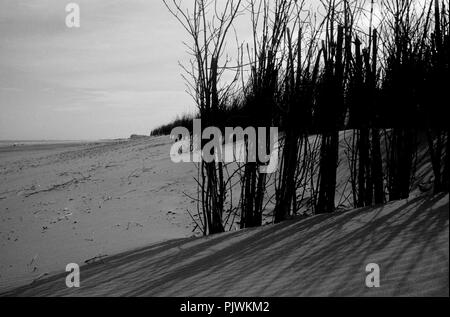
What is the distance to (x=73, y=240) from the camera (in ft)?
10.2

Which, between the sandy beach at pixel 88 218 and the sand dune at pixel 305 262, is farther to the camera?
the sandy beach at pixel 88 218

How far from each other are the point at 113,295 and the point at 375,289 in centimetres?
91

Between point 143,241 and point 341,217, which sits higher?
point 341,217

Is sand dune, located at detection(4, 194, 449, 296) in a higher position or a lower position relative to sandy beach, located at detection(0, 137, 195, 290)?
higher

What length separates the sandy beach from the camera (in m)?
2.68

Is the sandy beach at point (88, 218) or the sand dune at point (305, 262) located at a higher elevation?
the sand dune at point (305, 262)

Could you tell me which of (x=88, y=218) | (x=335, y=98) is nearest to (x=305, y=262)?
(x=335, y=98)

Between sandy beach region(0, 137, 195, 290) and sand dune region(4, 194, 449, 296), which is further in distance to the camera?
sandy beach region(0, 137, 195, 290)

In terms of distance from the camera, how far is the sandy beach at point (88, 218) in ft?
8.80

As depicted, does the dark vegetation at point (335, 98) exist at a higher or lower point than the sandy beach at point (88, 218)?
higher

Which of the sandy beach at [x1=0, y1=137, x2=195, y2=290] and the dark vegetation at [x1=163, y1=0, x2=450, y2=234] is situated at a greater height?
the dark vegetation at [x1=163, y1=0, x2=450, y2=234]
